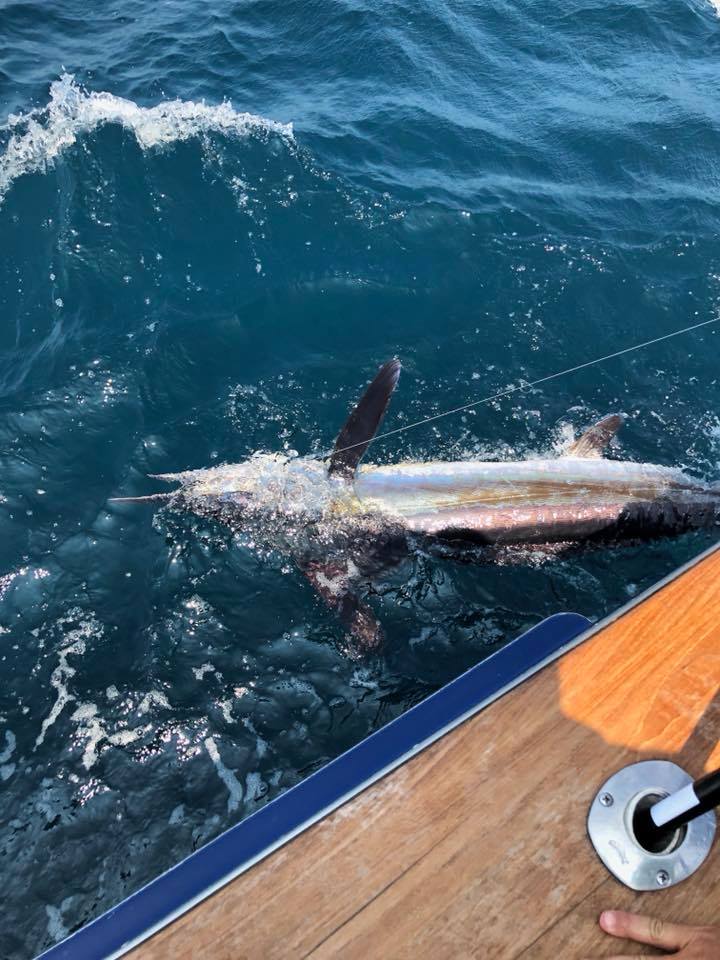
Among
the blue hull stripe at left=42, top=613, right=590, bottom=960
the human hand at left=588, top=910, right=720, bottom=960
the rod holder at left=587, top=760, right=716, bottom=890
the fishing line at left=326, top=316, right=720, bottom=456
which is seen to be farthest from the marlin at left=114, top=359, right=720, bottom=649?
the human hand at left=588, top=910, right=720, bottom=960

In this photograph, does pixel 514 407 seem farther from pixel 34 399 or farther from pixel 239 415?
pixel 34 399

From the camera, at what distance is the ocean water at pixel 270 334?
4.50 meters

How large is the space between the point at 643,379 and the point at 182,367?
4221 mm

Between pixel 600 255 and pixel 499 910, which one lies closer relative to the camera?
pixel 499 910

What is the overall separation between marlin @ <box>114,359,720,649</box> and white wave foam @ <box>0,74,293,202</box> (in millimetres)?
4742

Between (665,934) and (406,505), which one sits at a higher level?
(665,934)

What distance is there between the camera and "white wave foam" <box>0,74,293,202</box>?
7973 mm

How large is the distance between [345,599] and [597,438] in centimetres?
241

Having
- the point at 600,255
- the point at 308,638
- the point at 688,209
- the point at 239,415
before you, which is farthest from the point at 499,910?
the point at 688,209

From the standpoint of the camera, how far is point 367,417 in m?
5.20

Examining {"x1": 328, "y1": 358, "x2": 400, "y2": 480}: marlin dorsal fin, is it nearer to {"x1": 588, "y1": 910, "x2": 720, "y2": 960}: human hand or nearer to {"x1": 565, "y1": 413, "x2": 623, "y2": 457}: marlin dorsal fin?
{"x1": 565, "y1": 413, "x2": 623, "y2": 457}: marlin dorsal fin

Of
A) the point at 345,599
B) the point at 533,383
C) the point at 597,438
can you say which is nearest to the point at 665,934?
the point at 345,599

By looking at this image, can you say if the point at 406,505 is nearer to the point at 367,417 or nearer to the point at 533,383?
the point at 367,417

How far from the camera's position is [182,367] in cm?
644
